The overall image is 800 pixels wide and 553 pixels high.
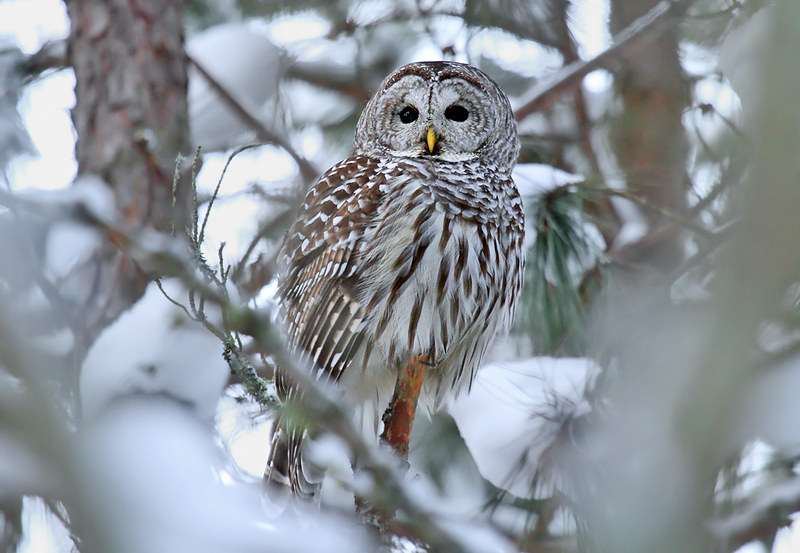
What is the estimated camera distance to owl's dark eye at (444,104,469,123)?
3764 millimetres

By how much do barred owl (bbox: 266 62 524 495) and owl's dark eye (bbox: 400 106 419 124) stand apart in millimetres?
175

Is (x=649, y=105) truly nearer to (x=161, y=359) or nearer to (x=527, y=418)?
(x=527, y=418)

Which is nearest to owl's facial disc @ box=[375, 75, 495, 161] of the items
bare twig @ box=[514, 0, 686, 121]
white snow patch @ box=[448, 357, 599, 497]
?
bare twig @ box=[514, 0, 686, 121]

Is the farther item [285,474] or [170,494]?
[285,474]

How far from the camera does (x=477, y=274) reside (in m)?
3.18

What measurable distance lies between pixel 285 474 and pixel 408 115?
1541 millimetres

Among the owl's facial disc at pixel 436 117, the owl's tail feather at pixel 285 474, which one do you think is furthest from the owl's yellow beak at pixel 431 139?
the owl's tail feather at pixel 285 474

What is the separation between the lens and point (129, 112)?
414 centimetres

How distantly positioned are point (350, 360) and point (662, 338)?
1580mm

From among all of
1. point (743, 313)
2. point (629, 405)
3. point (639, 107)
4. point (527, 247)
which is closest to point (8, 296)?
point (743, 313)

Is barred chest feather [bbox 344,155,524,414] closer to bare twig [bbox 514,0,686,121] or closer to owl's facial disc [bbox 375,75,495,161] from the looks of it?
owl's facial disc [bbox 375,75,495,161]

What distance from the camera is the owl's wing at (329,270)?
3145 millimetres

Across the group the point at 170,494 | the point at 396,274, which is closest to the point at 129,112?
the point at 396,274

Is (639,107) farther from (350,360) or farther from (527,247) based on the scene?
(350,360)
